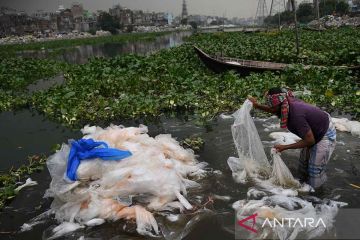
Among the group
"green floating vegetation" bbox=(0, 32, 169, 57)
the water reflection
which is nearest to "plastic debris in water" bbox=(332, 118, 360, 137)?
the water reflection

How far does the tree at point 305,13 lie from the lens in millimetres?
68688

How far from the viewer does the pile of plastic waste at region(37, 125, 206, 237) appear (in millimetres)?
3820

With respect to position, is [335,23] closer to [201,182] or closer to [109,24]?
[201,182]

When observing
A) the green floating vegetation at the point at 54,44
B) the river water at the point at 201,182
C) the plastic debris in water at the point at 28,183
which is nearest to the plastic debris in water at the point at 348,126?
the river water at the point at 201,182

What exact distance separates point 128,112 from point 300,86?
4.42 meters

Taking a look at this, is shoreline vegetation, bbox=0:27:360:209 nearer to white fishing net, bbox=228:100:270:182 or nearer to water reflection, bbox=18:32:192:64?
white fishing net, bbox=228:100:270:182

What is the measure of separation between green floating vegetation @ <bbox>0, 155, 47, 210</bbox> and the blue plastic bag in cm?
110

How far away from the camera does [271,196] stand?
402 cm

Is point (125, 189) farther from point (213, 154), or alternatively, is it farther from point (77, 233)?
point (213, 154)

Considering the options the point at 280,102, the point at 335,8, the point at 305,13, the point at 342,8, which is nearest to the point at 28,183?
the point at 280,102

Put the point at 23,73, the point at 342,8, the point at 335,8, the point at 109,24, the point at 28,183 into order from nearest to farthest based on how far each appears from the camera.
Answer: the point at 28,183 < the point at 23,73 < the point at 335,8 < the point at 342,8 < the point at 109,24

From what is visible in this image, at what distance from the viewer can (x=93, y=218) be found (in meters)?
3.82

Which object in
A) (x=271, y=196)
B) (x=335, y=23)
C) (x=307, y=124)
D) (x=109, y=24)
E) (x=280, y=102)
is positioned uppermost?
(x=109, y=24)

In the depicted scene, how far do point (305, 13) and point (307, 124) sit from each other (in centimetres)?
7389
